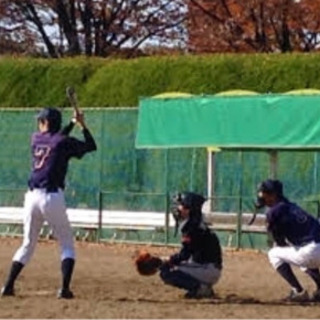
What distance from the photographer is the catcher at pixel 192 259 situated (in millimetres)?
12688

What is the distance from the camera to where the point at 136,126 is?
23156 millimetres

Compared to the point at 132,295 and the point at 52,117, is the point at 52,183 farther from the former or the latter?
the point at 132,295

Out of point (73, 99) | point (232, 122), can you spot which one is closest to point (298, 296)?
point (73, 99)

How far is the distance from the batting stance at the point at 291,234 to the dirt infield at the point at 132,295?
1.15ft

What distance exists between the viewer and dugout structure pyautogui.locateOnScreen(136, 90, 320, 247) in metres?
19.8

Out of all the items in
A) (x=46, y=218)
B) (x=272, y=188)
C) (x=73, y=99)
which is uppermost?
(x=73, y=99)

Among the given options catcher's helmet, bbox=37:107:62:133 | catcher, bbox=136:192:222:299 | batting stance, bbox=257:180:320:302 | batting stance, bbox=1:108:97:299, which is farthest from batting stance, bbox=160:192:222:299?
catcher's helmet, bbox=37:107:62:133

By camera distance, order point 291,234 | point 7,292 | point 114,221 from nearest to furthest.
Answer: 1. point 291,234
2. point 7,292
3. point 114,221

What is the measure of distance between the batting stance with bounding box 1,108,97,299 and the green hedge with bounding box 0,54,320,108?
11.8 m

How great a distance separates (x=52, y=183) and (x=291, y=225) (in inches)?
89.1

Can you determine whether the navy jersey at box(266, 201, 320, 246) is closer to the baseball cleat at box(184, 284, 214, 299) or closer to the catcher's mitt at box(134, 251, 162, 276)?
the baseball cleat at box(184, 284, 214, 299)

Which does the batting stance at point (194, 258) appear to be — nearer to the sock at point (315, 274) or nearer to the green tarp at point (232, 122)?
the sock at point (315, 274)

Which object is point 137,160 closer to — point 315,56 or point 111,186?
point 111,186

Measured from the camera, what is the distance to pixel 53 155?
40.2ft
